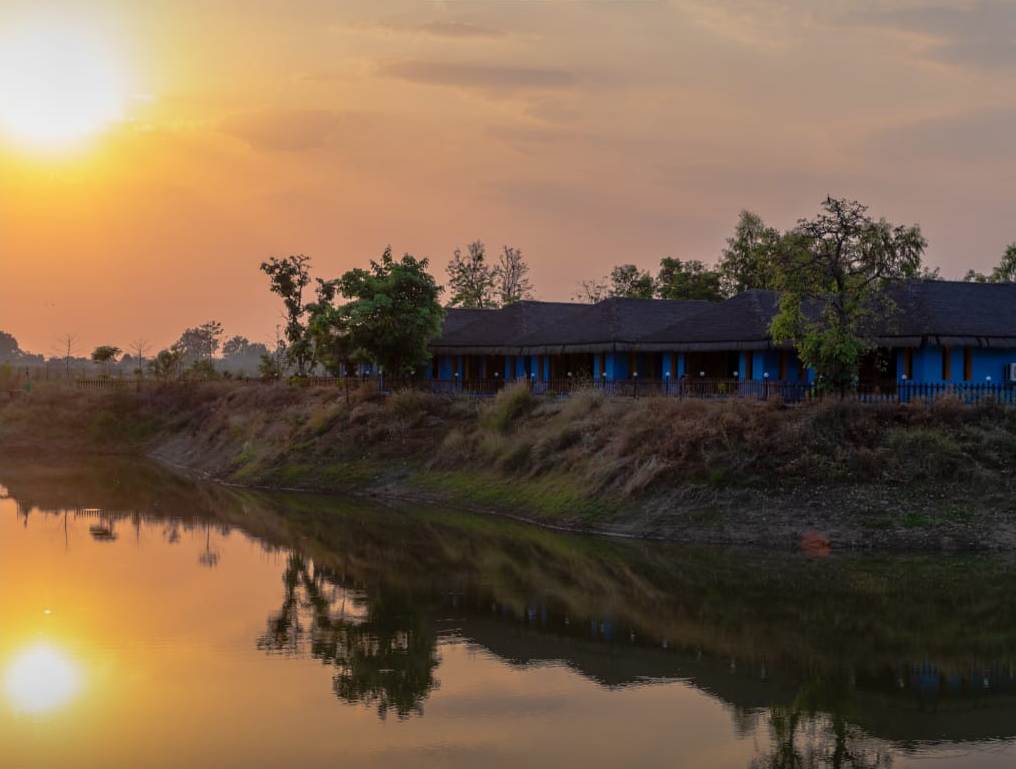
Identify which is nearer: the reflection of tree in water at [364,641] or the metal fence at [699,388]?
the reflection of tree in water at [364,641]

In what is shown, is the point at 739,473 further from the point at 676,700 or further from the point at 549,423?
the point at 676,700

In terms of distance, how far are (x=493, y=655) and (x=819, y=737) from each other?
22.2ft

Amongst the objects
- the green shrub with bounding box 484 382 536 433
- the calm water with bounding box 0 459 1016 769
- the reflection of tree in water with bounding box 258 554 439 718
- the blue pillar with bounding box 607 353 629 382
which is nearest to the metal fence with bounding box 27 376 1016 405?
the green shrub with bounding box 484 382 536 433

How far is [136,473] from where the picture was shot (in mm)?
59500

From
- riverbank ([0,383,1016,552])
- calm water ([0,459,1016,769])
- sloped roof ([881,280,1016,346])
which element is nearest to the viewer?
calm water ([0,459,1016,769])

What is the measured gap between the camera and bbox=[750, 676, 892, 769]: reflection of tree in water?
1504cm

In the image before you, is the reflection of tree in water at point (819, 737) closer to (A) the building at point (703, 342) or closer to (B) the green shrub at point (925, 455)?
(B) the green shrub at point (925, 455)

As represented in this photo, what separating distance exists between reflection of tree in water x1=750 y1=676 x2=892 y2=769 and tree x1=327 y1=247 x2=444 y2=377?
4113 cm

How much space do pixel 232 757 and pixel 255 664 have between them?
492 cm

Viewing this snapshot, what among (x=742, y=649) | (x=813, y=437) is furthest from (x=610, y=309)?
(x=742, y=649)

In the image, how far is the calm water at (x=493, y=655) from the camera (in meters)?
15.5

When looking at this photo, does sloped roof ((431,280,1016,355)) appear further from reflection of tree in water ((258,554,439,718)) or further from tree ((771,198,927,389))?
reflection of tree in water ((258,554,439,718))

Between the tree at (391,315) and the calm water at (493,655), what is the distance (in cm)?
2297

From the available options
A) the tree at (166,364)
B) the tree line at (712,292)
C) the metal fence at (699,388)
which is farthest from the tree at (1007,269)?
the tree at (166,364)
